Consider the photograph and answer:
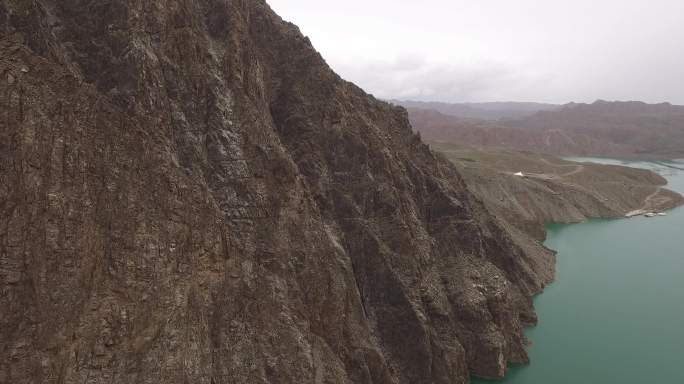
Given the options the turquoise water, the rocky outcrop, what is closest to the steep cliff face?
the turquoise water

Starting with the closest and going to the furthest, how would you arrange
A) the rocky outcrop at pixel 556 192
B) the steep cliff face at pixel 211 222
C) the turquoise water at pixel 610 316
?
the steep cliff face at pixel 211 222 → the turquoise water at pixel 610 316 → the rocky outcrop at pixel 556 192

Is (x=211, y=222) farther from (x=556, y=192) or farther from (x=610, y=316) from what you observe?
(x=556, y=192)

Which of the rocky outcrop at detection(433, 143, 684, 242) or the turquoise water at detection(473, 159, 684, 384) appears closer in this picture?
the turquoise water at detection(473, 159, 684, 384)

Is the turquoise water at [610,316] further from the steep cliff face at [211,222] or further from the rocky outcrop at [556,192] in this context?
the rocky outcrop at [556,192]

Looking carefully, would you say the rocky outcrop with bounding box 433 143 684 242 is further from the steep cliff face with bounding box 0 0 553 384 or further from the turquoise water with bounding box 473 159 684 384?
the steep cliff face with bounding box 0 0 553 384

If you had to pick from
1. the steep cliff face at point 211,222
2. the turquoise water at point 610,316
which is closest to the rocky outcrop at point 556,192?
the turquoise water at point 610,316
